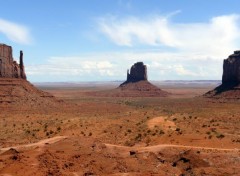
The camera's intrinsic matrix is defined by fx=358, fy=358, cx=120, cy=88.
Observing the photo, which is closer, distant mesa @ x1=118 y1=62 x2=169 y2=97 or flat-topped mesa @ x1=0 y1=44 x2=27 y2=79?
flat-topped mesa @ x1=0 y1=44 x2=27 y2=79

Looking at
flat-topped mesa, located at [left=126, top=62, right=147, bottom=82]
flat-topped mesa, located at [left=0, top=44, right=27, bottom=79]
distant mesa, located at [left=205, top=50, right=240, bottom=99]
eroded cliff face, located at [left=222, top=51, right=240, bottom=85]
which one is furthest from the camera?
flat-topped mesa, located at [left=126, top=62, right=147, bottom=82]

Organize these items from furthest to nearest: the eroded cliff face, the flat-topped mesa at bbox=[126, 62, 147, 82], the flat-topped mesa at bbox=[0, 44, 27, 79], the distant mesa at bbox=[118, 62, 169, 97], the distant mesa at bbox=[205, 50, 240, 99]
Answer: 1. the flat-topped mesa at bbox=[126, 62, 147, 82]
2. the distant mesa at bbox=[118, 62, 169, 97]
3. the eroded cliff face
4. the distant mesa at bbox=[205, 50, 240, 99]
5. the flat-topped mesa at bbox=[0, 44, 27, 79]

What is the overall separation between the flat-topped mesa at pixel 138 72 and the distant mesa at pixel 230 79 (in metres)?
49.0

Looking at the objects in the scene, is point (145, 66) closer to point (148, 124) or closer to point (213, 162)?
point (148, 124)

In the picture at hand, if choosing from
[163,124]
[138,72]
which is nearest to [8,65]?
[163,124]

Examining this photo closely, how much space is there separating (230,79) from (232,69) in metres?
3.04

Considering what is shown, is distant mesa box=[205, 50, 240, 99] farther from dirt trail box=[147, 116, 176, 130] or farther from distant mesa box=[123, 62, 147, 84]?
distant mesa box=[123, 62, 147, 84]

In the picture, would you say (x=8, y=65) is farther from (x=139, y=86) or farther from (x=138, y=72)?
(x=138, y=72)

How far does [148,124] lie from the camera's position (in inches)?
1905

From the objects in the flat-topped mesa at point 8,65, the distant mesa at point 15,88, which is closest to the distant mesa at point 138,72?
the distant mesa at point 15,88

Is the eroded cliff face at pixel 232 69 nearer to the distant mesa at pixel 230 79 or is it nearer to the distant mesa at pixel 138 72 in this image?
the distant mesa at pixel 230 79

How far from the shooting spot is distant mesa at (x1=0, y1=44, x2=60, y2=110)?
215 feet

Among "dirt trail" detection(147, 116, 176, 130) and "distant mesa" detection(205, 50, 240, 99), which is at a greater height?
"distant mesa" detection(205, 50, 240, 99)

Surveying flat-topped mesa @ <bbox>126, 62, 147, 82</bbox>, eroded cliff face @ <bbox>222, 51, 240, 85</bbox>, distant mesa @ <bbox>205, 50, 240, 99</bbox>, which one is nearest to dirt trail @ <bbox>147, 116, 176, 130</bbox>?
distant mesa @ <bbox>205, 50, 240, 99</bbox>
